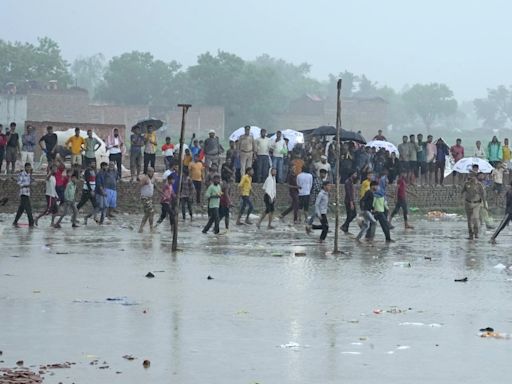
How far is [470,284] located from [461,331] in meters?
4.76

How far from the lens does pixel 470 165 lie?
3659 centimetres

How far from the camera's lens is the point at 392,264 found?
21.6m

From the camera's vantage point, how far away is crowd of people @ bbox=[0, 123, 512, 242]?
1056 inches

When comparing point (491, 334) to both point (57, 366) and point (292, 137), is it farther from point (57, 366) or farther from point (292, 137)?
point (292, 137)

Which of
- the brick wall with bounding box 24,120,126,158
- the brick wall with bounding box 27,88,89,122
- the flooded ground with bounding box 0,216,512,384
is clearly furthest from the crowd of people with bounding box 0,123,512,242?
the brick wall with bounding box 27,88,89,122

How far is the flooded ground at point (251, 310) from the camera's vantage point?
11.9m

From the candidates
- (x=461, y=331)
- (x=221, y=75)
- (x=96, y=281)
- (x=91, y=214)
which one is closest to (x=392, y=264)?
(x=96, y=281)

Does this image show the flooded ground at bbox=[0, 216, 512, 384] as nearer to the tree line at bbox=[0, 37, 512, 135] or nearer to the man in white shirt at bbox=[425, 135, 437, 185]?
the man in white shirt at bbox=[425, 135, 437, 185]

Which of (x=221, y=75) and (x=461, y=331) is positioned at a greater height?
(x=221, y=75)

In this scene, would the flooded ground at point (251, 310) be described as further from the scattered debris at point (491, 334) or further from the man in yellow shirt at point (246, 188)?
the man in yellow shirt at point (246, 188)

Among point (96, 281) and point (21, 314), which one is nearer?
point (21, 314)

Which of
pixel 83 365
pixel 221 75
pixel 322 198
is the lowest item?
pixel 83 365

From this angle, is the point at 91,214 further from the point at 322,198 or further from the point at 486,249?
the point at 486,249

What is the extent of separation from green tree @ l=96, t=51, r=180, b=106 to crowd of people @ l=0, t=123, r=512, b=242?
81.3m
